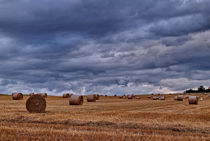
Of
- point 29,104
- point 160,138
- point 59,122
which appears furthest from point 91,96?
point 160,138

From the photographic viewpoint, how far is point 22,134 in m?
9.23

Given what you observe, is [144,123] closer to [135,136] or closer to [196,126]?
[196,126]

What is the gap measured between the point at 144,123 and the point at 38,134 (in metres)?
4.90

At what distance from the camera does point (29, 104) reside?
1969cm

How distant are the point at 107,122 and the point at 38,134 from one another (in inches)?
160

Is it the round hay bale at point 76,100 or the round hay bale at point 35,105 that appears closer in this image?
the round hay bale at point 35,105

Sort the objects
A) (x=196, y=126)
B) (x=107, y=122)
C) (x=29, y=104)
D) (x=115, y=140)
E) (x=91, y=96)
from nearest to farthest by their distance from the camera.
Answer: (x=115, y=140) < (x=196, y=126) < (x=107, y=122) < (x=29, y=104) < (x=91, y=96)

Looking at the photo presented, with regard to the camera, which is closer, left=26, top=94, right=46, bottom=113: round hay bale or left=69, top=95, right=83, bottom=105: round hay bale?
left=26, top=94, right=46, bottom=113: round hay bale

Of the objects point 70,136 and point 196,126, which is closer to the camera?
point 70,136

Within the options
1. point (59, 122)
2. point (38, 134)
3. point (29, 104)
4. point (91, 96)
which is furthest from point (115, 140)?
point (91, 96)

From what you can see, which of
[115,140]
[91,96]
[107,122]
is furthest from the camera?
[91,96]

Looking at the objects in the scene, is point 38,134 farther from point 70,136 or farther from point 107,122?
point 107,122

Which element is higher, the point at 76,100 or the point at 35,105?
the point at 76,100

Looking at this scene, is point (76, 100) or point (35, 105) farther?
point (76, 100)
